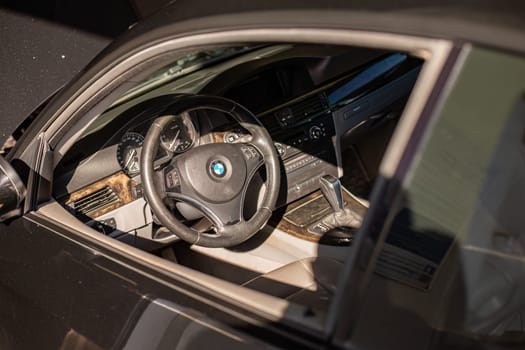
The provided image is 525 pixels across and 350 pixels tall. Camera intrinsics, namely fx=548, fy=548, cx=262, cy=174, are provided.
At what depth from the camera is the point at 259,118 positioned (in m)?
2.31

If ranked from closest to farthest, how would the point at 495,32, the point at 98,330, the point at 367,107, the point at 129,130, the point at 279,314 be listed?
1. the point at 495,32
2. the point at 279,314
3. the point at 98,330
4. the point at 129,130
5. the point at 367,107

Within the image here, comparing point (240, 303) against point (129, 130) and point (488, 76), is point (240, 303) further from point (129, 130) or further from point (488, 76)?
point (129, 130)

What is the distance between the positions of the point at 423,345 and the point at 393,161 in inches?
15.4

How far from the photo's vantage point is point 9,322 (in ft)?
5.80

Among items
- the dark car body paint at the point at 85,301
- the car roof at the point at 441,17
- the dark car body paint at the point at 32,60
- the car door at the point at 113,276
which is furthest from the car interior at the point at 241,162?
the dark car body paint at the point at 32,60

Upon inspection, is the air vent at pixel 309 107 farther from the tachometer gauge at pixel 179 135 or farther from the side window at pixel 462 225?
the side window at pixel 462 225

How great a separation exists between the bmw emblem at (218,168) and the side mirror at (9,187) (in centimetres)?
65

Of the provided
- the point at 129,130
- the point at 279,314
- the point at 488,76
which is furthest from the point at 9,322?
the point at 488,76

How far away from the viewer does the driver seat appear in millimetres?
1743

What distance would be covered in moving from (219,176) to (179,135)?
22cm

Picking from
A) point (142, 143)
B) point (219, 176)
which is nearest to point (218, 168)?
point (219, 176)

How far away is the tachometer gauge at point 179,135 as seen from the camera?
2018 millimetres

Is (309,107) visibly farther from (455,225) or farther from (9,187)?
(455,225)

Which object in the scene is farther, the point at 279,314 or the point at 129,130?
the point at 129,130
